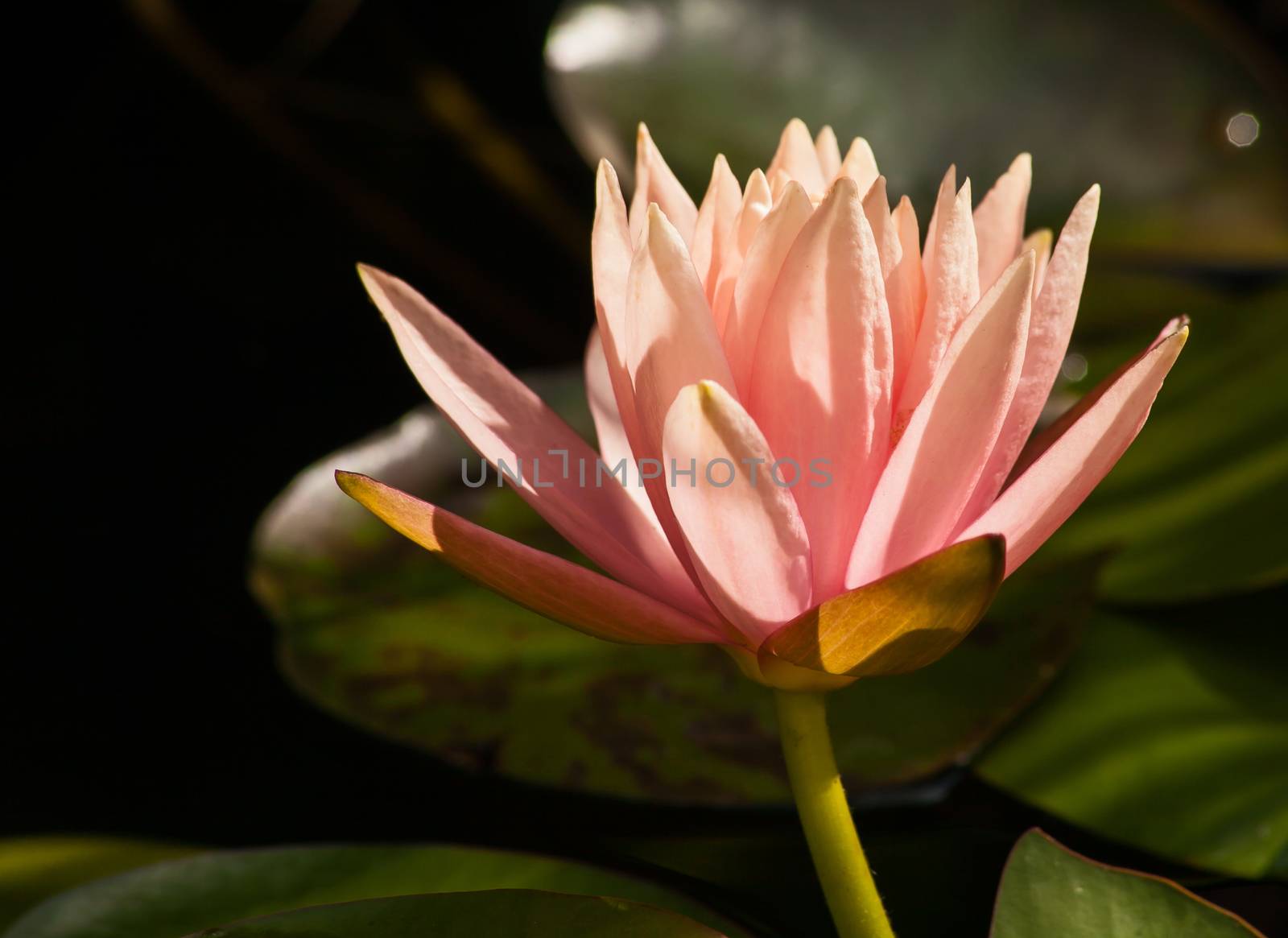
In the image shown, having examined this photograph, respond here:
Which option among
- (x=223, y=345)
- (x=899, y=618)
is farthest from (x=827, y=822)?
(x=223, y=345)

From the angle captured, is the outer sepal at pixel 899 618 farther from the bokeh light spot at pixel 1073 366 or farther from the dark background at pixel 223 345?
the bokeh light spot at pixel 1073 366

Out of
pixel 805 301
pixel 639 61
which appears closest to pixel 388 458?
pixel 639 61

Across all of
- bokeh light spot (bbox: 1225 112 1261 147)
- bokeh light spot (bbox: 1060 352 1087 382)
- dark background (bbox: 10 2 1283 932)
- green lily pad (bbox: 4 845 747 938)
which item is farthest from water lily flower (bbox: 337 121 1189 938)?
bokeh light spot (bbox: 1225 112 1261 147)

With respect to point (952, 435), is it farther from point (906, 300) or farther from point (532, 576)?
point (532, 576)

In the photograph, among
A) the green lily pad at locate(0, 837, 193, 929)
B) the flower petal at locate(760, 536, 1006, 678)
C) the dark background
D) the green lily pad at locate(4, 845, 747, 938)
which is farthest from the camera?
the dark background

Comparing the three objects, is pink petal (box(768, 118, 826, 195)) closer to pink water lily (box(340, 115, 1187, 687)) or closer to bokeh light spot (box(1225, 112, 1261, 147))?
pink water lily (box(340, 115, 1187, 687))

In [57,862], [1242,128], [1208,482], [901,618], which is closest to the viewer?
[901,618]
